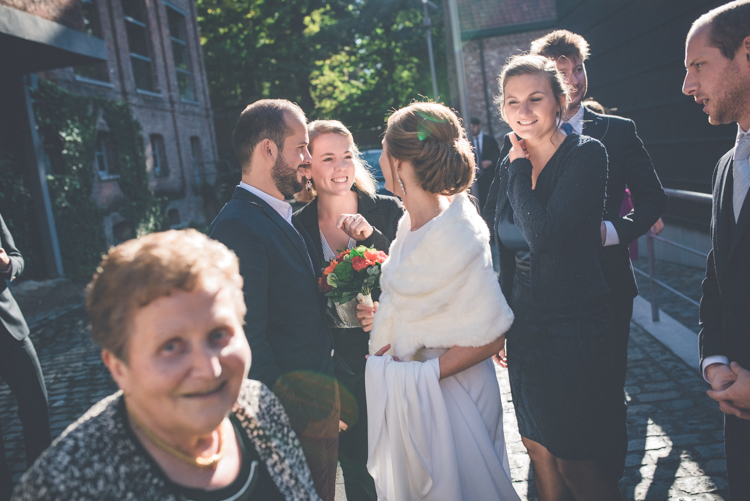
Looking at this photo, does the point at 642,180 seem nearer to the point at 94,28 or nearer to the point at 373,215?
the point at 373,215

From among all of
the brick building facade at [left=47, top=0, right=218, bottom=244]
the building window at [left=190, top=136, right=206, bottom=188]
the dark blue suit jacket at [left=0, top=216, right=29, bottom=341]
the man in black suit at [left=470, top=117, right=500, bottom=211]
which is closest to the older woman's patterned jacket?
the dark blue suit jacket at [left=0, top=216, right=29, bottom=341]

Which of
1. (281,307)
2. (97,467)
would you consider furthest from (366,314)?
(97,467)

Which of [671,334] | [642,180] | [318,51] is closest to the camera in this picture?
[642,180]

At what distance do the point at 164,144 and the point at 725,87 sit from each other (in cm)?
2034

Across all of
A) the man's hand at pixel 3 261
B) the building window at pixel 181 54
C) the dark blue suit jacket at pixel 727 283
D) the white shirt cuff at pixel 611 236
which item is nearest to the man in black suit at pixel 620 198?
the white shirt cuff at pixel 611 236

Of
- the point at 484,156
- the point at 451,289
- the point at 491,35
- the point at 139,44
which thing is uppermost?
the point at 139,44

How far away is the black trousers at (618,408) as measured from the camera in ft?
8.05

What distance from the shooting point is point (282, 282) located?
247cm

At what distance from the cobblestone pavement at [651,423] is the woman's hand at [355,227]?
184 cm

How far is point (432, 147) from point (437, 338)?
851 millimetres

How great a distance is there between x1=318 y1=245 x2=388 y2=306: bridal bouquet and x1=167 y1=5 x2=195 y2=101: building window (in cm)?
2197

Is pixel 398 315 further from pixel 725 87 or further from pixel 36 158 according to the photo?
pixel 36 158

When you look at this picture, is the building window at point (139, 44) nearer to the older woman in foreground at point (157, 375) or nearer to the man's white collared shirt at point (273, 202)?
the man's white collared shirt at point (273, 202)

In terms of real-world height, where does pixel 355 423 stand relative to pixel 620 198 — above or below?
below
